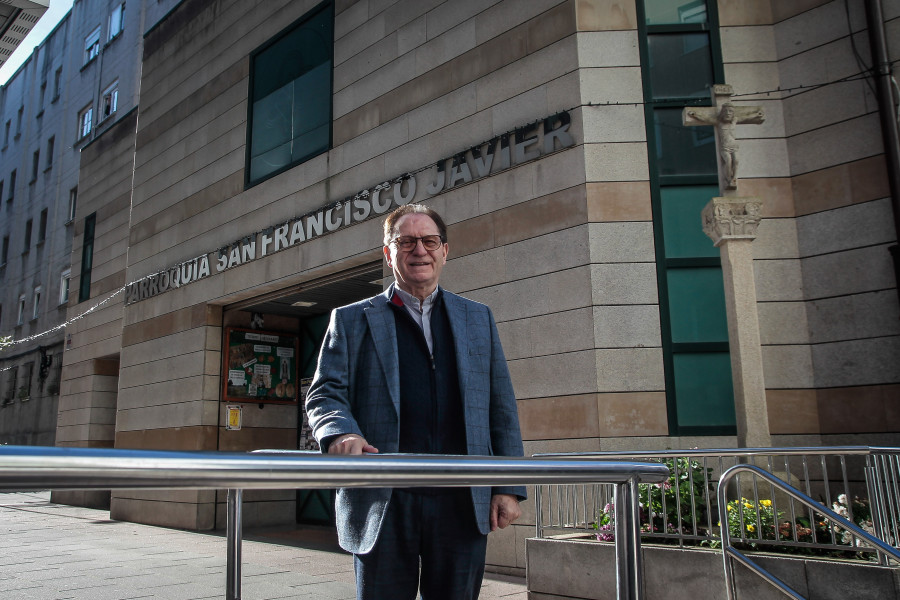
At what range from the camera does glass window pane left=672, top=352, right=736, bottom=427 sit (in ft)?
24.1

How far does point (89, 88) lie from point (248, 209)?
1765 cm

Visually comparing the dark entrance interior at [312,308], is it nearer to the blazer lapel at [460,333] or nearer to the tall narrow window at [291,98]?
the tall narrow window at [291,98]

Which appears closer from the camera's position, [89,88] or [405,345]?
[405,345]

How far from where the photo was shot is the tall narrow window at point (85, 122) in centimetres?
2556

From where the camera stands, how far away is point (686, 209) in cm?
787

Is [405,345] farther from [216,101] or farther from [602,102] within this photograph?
[216,101]

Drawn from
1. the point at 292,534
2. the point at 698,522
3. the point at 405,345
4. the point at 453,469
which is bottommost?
the point at 292,534

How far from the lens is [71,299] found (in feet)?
60.3

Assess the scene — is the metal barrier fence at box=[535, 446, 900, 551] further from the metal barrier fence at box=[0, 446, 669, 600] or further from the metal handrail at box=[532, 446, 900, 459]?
the metal barrier fence at box=[0, 446, 669, 600]

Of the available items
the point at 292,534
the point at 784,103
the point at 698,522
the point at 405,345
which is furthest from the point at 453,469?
the point at 292,534

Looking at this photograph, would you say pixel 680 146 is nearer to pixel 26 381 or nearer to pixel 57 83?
pixel 26 381

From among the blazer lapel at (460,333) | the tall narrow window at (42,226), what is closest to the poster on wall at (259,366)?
the blazer lapel at (460,333)

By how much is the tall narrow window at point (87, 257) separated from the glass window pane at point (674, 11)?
47.3 feet

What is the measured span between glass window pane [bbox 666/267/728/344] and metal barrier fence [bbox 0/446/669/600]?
5616mm
